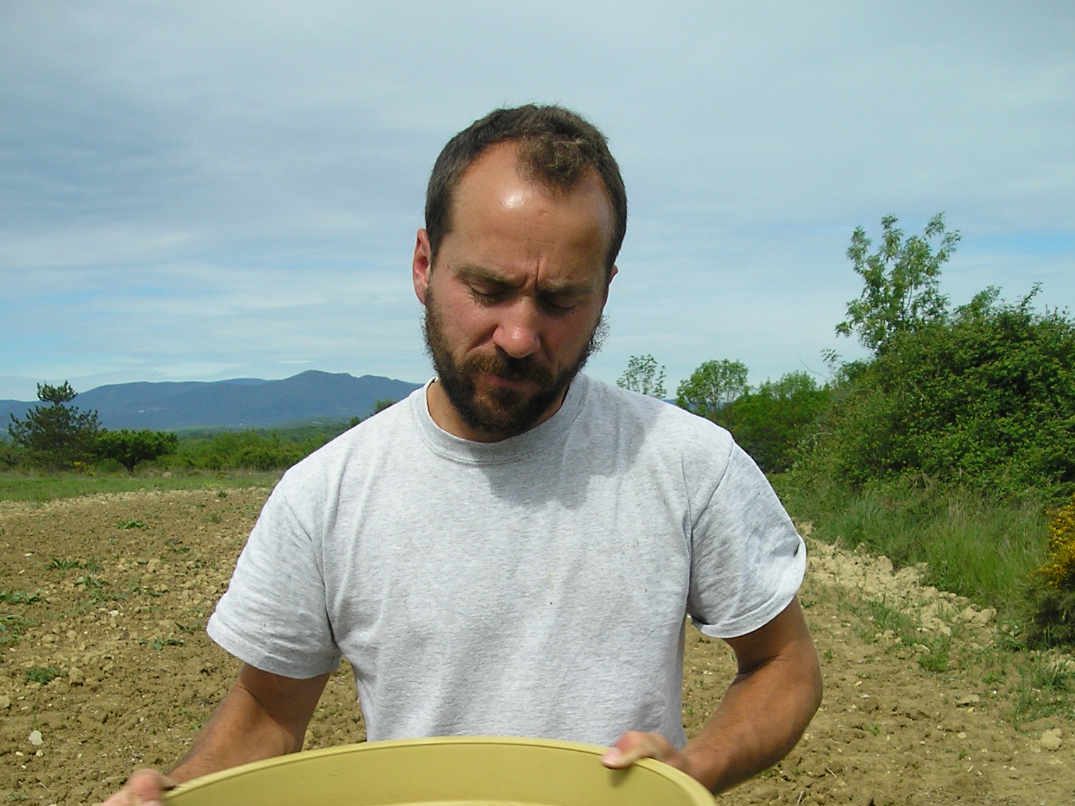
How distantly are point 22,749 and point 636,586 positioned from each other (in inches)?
185

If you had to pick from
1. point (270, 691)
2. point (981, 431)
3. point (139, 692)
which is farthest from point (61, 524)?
point (270, 691)

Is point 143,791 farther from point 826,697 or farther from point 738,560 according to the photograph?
point 826,697

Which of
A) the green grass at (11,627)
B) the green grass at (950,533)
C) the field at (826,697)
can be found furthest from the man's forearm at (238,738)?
the green grass at (11,627)

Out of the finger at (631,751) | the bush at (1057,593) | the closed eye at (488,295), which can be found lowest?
the bush at (1057,593)

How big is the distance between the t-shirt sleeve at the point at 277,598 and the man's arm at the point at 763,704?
1.88 feet

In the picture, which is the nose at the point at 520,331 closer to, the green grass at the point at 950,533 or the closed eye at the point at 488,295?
the closed eye at the point at 488,295

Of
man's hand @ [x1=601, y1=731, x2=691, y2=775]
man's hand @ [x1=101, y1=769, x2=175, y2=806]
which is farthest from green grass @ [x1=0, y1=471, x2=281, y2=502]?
man's hand @ [x1=601, y1=731, x2=691, y2=775]

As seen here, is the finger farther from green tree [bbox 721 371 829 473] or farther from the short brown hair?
green tree [bbox 721 371 829 473]

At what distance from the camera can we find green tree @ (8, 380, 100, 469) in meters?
39.5

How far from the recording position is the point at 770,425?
26.3 metres

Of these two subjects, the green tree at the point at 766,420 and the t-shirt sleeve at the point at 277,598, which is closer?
the t-shirt sleeve at the point at 277,598

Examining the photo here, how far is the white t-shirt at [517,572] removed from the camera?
4.61 ft

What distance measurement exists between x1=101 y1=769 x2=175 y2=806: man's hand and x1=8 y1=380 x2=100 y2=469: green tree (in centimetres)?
4115

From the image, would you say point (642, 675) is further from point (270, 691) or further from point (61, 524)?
point (61, 524)
